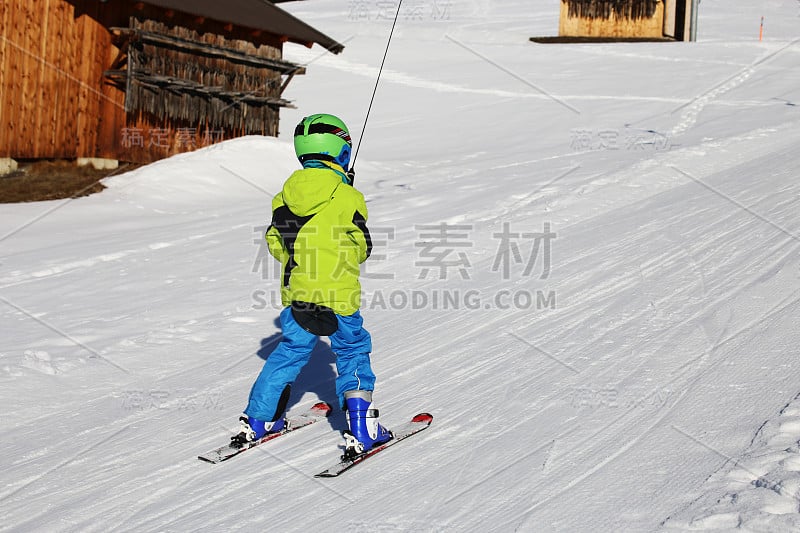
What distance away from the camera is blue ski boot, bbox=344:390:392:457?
15.4 ft

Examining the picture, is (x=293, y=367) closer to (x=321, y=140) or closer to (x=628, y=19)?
(x=321, y=140)

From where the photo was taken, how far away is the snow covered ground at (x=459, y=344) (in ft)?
13.6

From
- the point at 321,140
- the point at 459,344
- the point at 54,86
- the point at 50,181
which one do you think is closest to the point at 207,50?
the point at 54,86

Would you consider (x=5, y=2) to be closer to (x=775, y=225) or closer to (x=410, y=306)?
(x=410, y=306)

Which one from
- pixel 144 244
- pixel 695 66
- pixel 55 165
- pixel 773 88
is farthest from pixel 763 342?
pixel 695 66

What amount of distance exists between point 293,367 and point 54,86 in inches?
541

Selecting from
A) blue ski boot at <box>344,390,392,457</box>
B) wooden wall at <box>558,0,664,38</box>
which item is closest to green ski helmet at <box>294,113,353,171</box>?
blue ski boot at <box>344,390,392,457</box>

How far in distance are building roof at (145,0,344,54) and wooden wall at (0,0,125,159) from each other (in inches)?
65.0

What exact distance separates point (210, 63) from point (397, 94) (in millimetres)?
8409

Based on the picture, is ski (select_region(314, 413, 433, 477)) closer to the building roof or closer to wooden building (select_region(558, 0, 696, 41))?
the building roof

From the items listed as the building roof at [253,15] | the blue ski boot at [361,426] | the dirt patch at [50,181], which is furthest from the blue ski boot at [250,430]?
the building roof at [253,15]

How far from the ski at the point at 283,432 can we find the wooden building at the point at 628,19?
31.7 m

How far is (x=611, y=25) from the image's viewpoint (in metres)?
34.4

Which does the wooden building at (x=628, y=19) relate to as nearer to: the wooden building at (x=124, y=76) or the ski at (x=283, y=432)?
the wooden building at (x=124, y=76)
